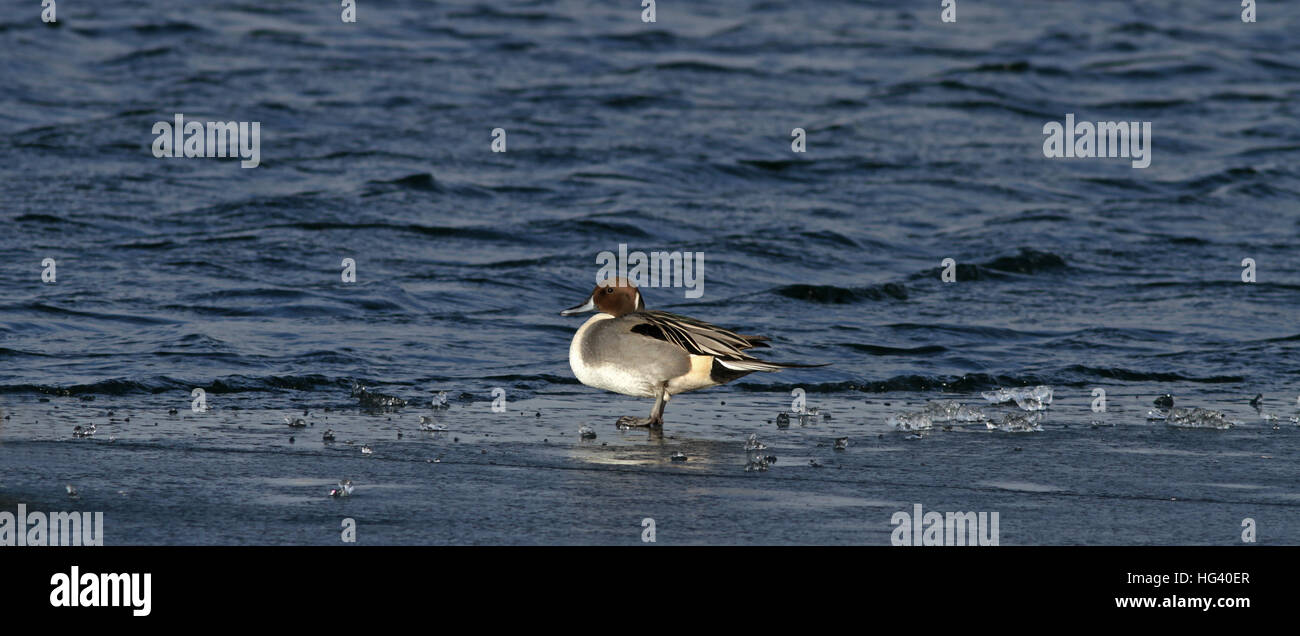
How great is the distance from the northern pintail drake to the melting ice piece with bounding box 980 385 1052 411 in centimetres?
148

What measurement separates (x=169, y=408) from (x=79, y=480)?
1.86m

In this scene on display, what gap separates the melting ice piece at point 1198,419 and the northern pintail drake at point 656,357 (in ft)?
6.21

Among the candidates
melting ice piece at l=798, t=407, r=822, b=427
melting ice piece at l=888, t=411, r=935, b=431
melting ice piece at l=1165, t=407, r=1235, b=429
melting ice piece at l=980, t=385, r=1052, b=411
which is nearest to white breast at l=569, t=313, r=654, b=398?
melting ice piece at l=798, t=407, r=822, b=427

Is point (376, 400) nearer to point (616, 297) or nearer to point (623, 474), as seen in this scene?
point (616, 297)

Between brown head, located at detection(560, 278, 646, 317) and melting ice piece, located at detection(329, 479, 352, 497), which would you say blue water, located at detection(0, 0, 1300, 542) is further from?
melting ice piece, located at detection(329, 479, 352, 497)

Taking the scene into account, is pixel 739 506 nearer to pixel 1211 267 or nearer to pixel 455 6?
pixel 1211 267

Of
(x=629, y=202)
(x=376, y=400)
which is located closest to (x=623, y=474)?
(x=376, y=400)

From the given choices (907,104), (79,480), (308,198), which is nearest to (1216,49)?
(907,104)

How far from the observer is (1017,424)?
24.7 feet

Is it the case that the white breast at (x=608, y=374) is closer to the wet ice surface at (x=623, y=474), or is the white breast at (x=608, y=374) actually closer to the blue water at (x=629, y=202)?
the wet ice surface at (x=623, y=474)

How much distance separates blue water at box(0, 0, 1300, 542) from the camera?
9.30 m

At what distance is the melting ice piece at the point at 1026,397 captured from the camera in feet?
27.2

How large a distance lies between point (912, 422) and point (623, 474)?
186cm

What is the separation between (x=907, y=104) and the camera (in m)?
20.3
